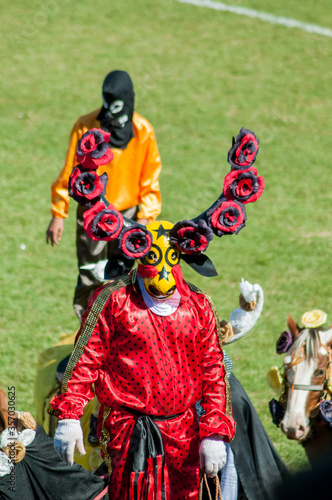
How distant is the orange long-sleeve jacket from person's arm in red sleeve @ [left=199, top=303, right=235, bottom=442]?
6.82 feet

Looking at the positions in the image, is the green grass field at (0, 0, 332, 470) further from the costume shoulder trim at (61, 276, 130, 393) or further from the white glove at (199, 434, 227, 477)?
the costume shoulder trim at (61, 276, 130, 393)

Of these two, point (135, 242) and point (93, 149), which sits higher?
point (93, 149)

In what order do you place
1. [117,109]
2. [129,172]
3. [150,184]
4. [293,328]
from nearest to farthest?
[293,328]
[117,109]
[129,172]
[150,184]

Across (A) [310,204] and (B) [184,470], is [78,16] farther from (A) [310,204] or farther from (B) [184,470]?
(B) [184,470]

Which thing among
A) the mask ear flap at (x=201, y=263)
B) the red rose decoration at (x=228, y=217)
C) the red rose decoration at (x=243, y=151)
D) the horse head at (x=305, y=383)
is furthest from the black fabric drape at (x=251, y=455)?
the red rose decoration at (x=243, y=151)

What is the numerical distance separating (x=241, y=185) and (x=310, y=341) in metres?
1.24

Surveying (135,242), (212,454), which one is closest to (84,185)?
(135,242)

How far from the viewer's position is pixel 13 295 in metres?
7.76

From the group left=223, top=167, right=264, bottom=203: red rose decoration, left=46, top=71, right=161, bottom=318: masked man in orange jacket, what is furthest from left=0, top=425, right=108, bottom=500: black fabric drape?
left=46, top=71, right=161, bottom=318: masked man in orange jacket

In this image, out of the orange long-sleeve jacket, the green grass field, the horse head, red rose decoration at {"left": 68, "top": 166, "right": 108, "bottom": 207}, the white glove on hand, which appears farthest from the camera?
the green grass field

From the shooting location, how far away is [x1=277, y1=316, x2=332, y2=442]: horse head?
15.4ft

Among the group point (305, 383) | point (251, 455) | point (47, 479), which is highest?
point (305, 383)

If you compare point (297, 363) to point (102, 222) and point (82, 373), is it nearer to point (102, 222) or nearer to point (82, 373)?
point (82, 373)

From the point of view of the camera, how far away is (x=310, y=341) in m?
4.76
